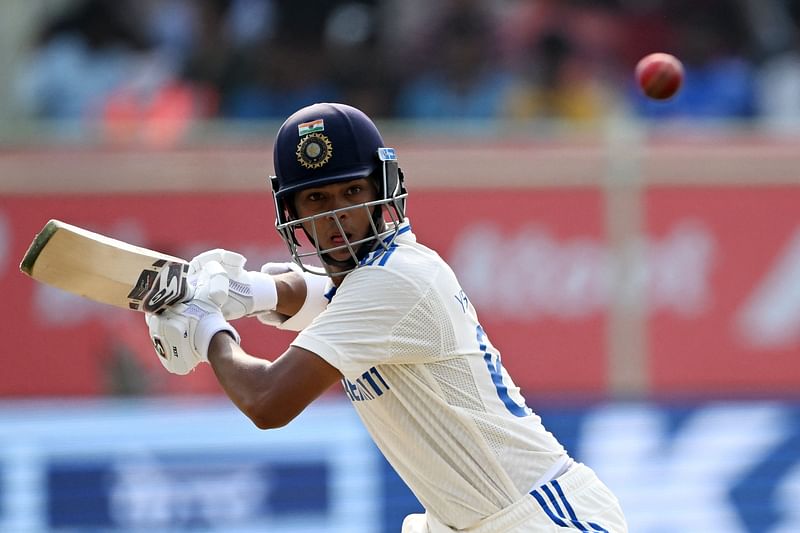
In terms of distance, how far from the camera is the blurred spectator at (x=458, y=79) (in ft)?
32.9

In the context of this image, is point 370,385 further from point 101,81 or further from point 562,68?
point 562,68

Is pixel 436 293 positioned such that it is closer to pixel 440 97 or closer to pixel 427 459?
pixel 427 459

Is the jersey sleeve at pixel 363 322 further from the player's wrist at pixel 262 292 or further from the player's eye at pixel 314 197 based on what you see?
the player's wrist at pixel 262 292

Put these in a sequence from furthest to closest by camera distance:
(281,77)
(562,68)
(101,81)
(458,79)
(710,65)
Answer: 1. (710,65)
2. (562,68)
3. (281,77)
4. (458,79)
5. (101,81)

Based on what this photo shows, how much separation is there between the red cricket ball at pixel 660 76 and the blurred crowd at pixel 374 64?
5039mm

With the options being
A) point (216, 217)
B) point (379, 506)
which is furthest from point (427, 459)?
point (216, 217)

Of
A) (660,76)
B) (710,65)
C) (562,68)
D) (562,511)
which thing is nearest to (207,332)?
(562,511)

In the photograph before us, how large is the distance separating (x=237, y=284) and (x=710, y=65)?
719 cm

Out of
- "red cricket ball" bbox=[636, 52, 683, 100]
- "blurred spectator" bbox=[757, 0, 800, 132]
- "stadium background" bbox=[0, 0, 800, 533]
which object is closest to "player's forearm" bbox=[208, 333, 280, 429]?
"red cricket ball" bbox=[636, 52, 683, 100]

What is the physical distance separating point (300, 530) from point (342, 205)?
3.40 m

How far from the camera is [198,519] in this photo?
6.88 m

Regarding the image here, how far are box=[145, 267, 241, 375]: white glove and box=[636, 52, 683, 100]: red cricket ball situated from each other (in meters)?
1.88

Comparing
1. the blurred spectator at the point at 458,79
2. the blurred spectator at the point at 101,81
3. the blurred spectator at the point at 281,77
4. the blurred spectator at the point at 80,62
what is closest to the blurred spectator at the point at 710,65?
the blurred spectator at the point at 458,79

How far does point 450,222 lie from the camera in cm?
923
